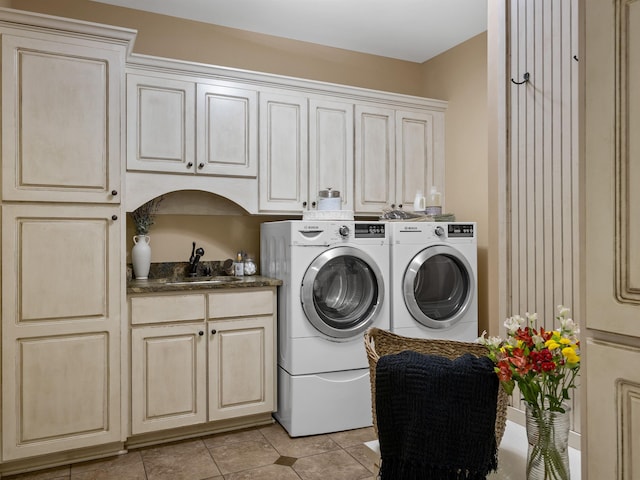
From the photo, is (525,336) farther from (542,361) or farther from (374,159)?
(374,159)

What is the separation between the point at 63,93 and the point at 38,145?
0.30 meters

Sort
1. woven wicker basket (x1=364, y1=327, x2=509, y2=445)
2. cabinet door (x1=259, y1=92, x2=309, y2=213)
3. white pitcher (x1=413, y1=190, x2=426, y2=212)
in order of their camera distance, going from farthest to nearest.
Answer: white pitcher (x1=413, y1=190, x2=426, y2=212) → cabinet door (x1=259, y1=92, x2=309, y2=213) → woven wicker basket (x1=364, y1=327, x2=509, y2=445)

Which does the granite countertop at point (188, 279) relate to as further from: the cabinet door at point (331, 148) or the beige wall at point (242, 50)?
the beige wall at point (242, 50)

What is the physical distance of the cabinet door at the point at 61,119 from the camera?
2418 millimetres

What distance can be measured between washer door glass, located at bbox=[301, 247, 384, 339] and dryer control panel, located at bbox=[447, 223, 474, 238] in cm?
63

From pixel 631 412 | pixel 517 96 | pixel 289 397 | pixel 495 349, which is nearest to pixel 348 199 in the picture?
pixel 289 397

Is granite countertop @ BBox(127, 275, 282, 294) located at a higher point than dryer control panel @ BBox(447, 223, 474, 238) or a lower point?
lower

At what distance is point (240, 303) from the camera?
298 cm

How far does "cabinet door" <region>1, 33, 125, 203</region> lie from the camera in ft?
7.93

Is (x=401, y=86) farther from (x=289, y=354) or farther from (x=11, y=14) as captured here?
(x=11, y=14)

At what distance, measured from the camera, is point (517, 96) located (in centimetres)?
144

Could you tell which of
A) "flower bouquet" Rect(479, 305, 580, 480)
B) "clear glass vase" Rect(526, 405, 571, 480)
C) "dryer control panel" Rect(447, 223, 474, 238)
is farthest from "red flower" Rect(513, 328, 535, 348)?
"dryer control panel" Rect(447, 223, 474, 238)

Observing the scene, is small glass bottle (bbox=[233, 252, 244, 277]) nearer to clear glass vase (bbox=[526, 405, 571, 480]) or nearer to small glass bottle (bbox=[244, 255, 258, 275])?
small glass bottle (bbox=[244, 255, 258, 275])

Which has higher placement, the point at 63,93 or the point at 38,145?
the point at 63,93
